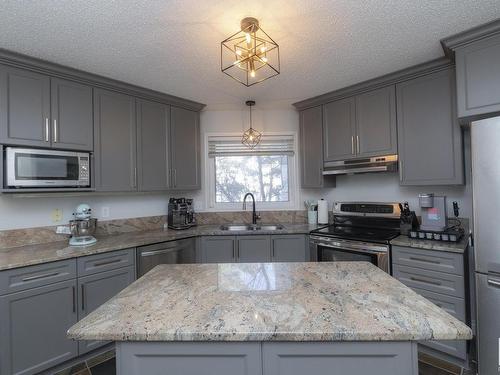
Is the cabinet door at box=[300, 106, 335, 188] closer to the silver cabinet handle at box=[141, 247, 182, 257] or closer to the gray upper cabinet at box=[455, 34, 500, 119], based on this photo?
Result: the gray upper cabinet at box=[455, 34, 500, 119]

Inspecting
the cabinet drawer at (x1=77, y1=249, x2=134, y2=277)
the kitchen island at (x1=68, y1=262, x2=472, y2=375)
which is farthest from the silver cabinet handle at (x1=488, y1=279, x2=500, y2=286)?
the cabinet drawer at (x1=77, y1=249, x2=134, y2=277)

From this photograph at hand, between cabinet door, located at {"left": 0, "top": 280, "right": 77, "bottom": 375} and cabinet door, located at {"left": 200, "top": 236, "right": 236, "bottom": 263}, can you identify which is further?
cabinet door, located at {"left": 200, "top": 236, "right": 236, "bottom": 263}

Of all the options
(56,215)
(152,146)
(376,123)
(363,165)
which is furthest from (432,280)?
(56,215)

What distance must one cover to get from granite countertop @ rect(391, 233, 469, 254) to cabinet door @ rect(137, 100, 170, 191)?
238 centimetres

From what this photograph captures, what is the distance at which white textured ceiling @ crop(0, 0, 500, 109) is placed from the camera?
1463 millimetres

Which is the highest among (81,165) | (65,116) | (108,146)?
(65,116)

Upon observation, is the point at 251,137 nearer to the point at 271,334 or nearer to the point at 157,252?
the point at 157,252

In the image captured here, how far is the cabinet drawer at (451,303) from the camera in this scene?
1.81m

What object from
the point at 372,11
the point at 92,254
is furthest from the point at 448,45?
the point at 92,254

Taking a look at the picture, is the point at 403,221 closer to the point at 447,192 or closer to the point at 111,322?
the point at 447,192

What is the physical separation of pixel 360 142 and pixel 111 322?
2593mm

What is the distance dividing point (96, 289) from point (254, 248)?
4.82 ft

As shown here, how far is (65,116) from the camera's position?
7.07 feet

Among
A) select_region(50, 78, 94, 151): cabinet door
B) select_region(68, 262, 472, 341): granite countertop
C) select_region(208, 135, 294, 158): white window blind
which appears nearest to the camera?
select_region(68, 262, 472, 341): granite countertop
